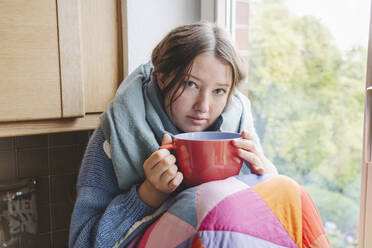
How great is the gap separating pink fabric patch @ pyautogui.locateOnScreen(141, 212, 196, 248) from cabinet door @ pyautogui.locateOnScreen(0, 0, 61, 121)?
1.55 feet

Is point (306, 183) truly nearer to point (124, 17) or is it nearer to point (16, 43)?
point (124, 17)

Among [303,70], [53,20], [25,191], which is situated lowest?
[25,191]

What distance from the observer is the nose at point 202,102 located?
0.77 metres

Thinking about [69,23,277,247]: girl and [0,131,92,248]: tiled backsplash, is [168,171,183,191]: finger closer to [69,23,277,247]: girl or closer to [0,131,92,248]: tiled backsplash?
[69,23,277,247]: girl

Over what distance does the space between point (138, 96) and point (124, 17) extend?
0.34 metres

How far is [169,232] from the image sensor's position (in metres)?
0.58

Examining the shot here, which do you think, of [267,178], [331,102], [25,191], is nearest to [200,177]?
[267,178]

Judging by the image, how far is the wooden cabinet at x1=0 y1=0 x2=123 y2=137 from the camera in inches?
33.6

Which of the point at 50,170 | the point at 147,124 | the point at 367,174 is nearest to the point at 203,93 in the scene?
the point at 147,124

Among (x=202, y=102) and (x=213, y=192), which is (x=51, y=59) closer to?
(x=202, y=102)

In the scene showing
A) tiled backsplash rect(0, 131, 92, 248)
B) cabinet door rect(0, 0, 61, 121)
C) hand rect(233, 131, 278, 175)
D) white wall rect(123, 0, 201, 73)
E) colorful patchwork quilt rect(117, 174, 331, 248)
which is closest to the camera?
colorful patchwork quilt rect(117, 174, 331, 248)

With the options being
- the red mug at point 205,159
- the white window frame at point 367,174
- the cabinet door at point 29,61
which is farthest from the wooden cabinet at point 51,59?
the white window frame at point 367,174

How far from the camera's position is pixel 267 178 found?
0.63 meters

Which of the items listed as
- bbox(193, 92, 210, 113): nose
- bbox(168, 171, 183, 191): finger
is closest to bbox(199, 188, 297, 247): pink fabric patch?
bbox(168, 171, 183, 191): finger
